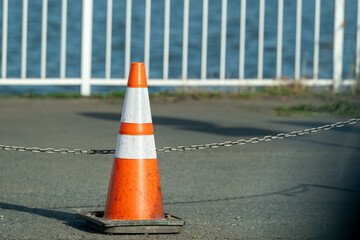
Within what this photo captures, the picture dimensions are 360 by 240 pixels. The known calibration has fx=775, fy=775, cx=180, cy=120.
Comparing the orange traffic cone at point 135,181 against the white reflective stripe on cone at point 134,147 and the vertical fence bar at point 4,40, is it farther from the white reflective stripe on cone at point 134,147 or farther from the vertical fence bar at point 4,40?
the vertical fence bar at point 4,40

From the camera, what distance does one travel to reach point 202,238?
3980 millimetres

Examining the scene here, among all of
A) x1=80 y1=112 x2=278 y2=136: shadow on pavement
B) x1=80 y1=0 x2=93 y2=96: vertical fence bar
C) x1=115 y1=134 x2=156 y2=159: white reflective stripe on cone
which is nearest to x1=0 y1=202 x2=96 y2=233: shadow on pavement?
x1=115 y1=134 x2=156 y2=159: white reflective stripe on cone

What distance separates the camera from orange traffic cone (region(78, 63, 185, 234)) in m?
4.09

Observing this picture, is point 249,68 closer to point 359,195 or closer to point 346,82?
point 346,82

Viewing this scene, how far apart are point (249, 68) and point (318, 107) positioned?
2441 mm

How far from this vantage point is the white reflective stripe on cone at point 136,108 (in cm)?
429

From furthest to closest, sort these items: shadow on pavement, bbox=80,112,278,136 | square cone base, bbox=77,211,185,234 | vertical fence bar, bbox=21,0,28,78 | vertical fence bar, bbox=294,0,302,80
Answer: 1. vertical fence bar, bbox=294,0,302,80
2. vertical fence bar, bbox=21,0,28,78
3. shadow on pavement, bbox=80,112,278,136
4. square cone base, bbox=77,211,185,234

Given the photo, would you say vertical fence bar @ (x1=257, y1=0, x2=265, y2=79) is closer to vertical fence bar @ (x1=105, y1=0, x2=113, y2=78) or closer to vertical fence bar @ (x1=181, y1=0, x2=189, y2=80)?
vertical fence bar @ (x1=181, y1=0, x2=189, y2=80)

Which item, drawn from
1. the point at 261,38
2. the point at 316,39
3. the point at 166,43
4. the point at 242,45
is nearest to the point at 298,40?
the point at 316,39

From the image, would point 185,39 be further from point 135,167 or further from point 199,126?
point 135,167

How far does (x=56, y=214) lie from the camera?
179 inches

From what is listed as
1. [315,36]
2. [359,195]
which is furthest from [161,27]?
[359,195]

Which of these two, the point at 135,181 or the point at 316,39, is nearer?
the point at 135,181

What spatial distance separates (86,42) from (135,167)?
7533mm
